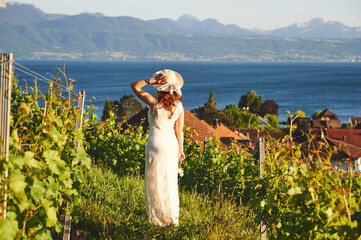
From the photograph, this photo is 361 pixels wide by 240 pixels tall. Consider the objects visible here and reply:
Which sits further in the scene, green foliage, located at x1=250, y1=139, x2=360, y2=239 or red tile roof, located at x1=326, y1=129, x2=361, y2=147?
red tile roof, located at x1=326, y1=129, x2=361, y2=147

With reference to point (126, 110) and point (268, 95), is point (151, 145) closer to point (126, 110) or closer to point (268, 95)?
point (126, 110)

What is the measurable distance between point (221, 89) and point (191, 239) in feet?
524

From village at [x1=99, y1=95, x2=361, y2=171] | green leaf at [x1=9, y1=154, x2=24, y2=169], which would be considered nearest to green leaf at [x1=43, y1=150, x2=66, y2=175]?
→ green leaf at [x1=9, y1=154, x2=24, y2=169]

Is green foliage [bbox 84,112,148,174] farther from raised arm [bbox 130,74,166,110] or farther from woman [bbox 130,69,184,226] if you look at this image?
raised arm [bbox 130,74,166,110]

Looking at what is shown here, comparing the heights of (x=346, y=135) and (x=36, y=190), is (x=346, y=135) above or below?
below

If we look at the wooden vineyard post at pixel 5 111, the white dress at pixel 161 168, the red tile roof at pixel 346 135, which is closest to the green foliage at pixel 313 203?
the white dress at pixel 161 168

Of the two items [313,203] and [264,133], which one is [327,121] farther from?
[313,203]

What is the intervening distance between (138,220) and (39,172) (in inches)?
84.9

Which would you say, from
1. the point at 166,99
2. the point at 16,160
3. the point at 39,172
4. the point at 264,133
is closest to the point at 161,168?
the point at 166,99

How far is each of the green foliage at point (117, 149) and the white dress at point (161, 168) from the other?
287cm

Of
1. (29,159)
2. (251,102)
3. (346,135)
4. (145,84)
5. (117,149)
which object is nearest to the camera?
(29,159)

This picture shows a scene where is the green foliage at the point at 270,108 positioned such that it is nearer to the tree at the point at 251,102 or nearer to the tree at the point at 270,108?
the tree at the point at 270,108

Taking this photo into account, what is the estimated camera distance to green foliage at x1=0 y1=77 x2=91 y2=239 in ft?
9.59

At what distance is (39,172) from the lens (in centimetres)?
334
